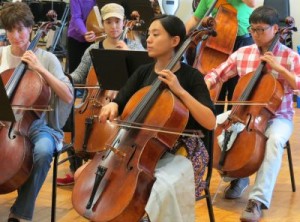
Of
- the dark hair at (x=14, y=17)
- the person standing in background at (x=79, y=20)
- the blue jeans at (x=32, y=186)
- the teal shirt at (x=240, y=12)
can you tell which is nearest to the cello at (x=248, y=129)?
the blue jeans at (x=32, y=186)

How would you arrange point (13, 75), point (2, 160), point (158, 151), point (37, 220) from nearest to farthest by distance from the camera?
point (158, 151)
point (2, 160)
point (13, 75)
point (37, 220)

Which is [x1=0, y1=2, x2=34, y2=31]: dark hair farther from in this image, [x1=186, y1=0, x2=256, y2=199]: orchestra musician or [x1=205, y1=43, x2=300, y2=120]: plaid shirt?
[x1=186, y1=0, x2=256, y2=199]: orchestra musician

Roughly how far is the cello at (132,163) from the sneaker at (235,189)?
4.10 ft

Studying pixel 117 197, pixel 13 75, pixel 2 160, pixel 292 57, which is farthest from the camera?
pixel 292 57

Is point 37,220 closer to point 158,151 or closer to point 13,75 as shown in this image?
point 13,75

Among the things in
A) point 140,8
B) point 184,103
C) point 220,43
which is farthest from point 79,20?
point 184,103

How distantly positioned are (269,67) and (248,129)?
390 mm

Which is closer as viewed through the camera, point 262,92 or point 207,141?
point 207,141

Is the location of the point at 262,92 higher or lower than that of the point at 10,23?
lower

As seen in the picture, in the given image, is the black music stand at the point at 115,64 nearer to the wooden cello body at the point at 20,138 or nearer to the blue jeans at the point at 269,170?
the wooden cello body at the point at 20,138

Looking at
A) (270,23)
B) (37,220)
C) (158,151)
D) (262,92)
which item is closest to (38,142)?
(37,220)

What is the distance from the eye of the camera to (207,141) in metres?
2.46

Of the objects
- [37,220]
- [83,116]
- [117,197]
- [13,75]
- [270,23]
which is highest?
[270,23]

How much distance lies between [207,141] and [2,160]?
887mm
